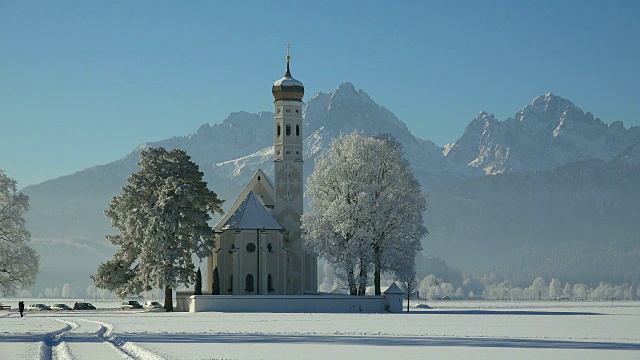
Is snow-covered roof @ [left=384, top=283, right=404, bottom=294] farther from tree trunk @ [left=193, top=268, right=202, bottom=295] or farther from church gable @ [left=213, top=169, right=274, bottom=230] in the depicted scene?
church gable @ [left=213, top=169, right=274, bottom=230]

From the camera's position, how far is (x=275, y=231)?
10731 centimetres

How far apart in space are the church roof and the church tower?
3.35 metres

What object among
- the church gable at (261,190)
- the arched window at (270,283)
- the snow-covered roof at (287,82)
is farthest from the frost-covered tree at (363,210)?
the church gable at (261,190)

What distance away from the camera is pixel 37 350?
45.6m

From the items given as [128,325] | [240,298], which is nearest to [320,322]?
[128,325]

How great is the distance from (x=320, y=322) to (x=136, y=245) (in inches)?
1226

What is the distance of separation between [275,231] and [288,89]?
50.4 ft

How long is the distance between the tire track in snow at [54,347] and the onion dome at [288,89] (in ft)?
184

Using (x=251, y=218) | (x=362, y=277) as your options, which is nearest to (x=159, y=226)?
(x=251, y=218)

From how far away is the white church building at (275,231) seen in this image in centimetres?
10600

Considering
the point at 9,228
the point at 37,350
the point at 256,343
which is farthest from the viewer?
the point at 9,228

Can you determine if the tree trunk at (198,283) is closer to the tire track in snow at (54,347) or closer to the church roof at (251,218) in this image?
the church roof at (251,218)

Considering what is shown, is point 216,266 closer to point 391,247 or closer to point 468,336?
point 391,247

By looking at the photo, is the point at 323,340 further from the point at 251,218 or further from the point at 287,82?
the point at 287,82
